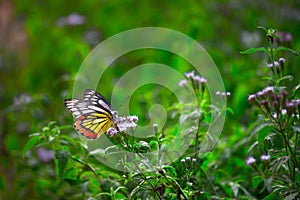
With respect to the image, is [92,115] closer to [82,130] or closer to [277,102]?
[82,130]

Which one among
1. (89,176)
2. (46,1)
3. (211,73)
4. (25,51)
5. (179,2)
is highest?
(46,1)

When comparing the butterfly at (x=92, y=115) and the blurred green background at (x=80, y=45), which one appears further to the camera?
the blurred green background at (x=80, y=45)

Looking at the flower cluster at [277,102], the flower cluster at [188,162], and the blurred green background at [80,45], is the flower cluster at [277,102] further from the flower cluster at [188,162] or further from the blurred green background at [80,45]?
the blurred green background at [80,45]

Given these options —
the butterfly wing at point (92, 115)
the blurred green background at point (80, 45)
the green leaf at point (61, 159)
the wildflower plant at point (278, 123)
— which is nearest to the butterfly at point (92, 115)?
the butterfly wing at point (92, 115)

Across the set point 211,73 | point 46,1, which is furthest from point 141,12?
point 211,73

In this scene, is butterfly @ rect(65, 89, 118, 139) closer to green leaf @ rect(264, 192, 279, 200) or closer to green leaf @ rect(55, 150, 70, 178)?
green leaf @ rect(55, 150, 70, 178)

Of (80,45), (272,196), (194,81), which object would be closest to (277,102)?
(272,196)

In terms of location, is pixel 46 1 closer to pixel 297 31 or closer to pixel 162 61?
pixel 162 61
